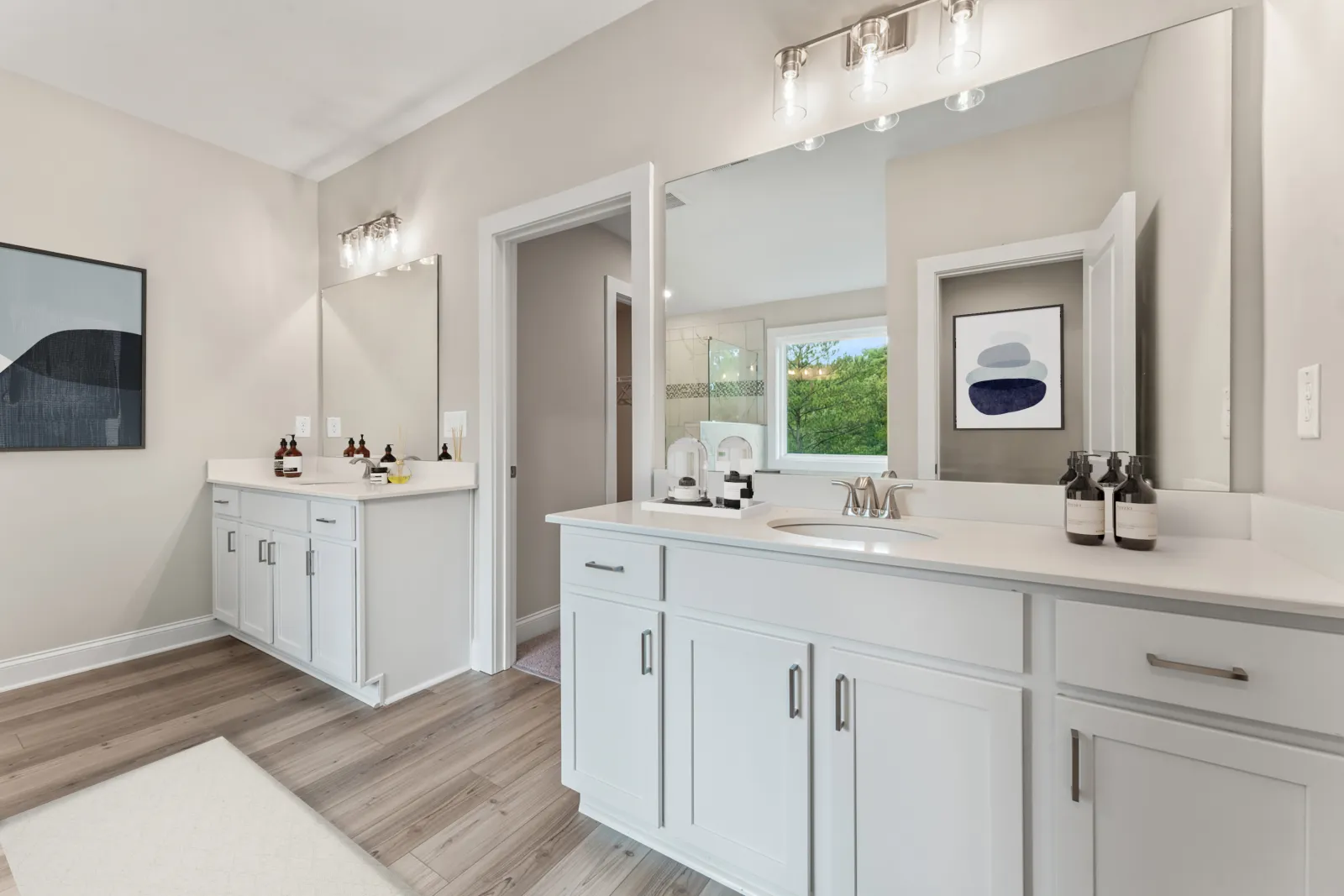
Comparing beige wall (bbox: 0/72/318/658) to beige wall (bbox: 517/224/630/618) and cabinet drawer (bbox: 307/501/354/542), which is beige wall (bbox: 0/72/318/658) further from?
beige wall (bbox: 517/224/630/618)

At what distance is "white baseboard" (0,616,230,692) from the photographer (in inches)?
100

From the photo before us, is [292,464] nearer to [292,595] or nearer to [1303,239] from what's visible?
[292,595]

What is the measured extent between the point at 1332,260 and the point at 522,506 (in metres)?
2.94

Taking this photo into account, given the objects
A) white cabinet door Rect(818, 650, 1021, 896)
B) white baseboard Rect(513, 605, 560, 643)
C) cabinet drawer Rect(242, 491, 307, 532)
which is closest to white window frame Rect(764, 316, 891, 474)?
white cabinet door Rect(818, 650, 1021, 896)

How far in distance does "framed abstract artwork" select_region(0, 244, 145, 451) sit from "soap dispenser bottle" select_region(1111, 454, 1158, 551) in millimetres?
3921

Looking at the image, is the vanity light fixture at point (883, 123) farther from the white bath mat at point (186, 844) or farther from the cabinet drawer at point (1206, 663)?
the white bath mat at point (186, 844)

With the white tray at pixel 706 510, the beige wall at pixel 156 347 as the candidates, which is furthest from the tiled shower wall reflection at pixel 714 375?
the beige wall at pixel 156 347

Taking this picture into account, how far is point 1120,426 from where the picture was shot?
1369 millimetres

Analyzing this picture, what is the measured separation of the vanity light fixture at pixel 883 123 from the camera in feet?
5.34

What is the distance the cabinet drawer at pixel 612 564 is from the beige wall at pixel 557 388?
1533 millimetres

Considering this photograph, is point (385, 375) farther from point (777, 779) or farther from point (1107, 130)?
point (1107, 130)

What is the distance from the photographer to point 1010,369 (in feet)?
4.96

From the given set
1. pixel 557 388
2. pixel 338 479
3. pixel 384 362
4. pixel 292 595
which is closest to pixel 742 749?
pixel 292 595

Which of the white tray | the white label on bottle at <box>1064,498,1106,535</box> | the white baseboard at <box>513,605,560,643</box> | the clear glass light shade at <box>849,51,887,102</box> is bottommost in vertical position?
the white baseboard at <box>513,605,560,643</box>
